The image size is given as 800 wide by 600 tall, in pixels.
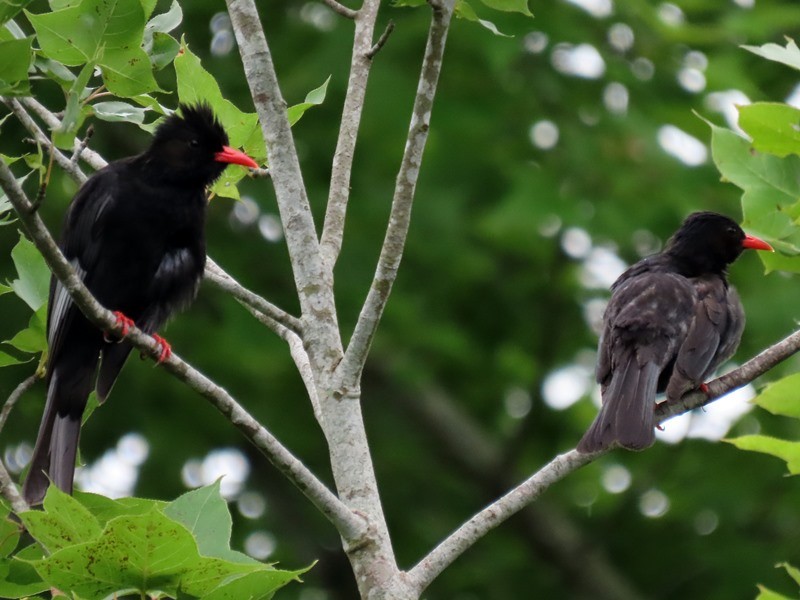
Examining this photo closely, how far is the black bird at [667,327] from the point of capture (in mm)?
5359

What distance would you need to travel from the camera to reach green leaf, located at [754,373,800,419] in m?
3.95

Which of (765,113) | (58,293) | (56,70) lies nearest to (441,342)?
(58,293)

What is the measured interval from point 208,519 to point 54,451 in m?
1.36

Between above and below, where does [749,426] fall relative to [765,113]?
below

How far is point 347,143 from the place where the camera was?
4.20 meters

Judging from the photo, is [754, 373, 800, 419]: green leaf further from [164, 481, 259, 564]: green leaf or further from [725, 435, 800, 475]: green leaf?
[164, 481, 259, 564]: green leaf

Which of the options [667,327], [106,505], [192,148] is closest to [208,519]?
[106,505]

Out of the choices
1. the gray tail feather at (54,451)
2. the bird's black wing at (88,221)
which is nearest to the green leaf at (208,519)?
the gray tail feather at (54,451)

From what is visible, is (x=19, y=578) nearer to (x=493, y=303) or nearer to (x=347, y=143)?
(x=347, y=143)

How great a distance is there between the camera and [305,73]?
7.81m

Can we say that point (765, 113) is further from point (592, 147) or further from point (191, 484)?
point (191, 484)

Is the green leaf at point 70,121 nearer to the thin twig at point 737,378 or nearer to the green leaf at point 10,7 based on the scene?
the green leaf at point 10,7

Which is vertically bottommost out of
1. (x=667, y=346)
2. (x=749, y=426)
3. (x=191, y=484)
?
(x=191, y=484)

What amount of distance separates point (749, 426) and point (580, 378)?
4.57 feet
